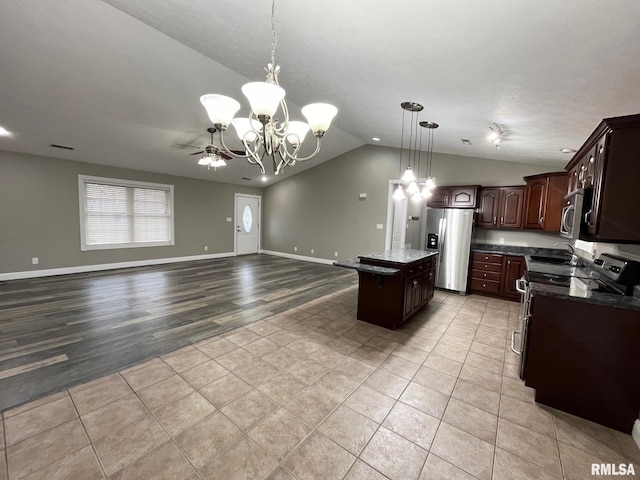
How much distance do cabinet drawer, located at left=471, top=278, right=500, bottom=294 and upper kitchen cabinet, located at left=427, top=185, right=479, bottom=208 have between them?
1.42 meters

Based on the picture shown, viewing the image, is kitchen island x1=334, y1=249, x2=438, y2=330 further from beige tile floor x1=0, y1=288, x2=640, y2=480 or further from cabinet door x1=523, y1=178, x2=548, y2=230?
cabinet door x1=523, y1=178, x2=548, y2=230

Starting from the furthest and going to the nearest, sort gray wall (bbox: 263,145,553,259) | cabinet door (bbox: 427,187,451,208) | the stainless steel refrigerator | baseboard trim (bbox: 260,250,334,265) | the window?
baseboard trim (bbox: 260,250,334,265)
the window
gray wall (bbox: 263,145,553,259)
cabinet door (bbox: 427,187,451,208)
the stainless steel refrigerator

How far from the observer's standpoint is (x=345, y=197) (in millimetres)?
7285

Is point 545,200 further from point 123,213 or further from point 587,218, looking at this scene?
point 123,213

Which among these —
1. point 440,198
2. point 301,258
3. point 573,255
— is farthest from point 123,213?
point 573,255

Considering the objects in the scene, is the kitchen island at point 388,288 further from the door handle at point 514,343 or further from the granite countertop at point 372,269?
the door handle at point 514,343

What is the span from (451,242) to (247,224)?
642 centimetres

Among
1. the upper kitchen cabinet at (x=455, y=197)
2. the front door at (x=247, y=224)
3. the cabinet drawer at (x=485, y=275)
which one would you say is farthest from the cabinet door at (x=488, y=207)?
the front door at (x=247, y=224)

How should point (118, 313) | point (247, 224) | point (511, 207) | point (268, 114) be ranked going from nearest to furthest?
point (268, 114), point (118, 313), point (511, 207), point (247, 224)

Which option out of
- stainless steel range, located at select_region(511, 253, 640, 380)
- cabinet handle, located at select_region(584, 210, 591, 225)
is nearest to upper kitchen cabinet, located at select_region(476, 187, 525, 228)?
stainless steel range, located at select_region(511, 253, 640, 380)

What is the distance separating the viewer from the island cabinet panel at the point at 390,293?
129 inches

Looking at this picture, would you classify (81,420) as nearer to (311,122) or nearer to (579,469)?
(311,122)

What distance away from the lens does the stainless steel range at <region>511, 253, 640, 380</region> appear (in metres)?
1.96

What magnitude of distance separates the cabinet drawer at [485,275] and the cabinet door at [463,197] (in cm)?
125
